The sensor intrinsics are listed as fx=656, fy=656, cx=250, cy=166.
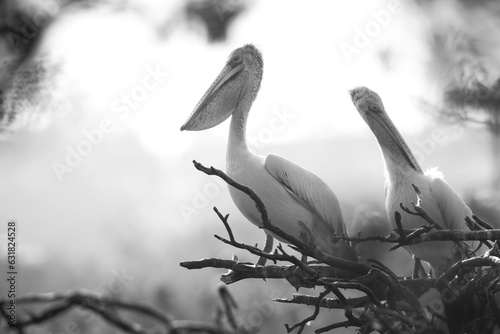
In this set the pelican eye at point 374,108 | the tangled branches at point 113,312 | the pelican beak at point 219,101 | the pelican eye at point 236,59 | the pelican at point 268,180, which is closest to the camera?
the tangled branches at point 113,312

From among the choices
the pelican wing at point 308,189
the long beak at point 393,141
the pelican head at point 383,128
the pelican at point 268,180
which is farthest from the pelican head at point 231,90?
the long beak at point 393,141

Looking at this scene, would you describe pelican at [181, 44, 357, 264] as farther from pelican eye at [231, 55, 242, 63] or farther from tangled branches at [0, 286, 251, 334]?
tangled branches at [0, 286, 251, 334]

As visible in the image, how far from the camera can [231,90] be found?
423cm

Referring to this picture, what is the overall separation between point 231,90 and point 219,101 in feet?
0.46

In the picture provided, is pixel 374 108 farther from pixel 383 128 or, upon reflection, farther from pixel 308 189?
pixel 308 189

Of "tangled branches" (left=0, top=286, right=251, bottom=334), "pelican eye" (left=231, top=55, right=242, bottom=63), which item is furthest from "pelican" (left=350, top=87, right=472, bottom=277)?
"tangled branches" (left=0, top=286, right=251, bottom=334)

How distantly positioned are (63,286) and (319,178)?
19.9 feet

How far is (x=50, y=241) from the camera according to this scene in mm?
10852

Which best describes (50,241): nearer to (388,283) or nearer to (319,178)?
(319,178)

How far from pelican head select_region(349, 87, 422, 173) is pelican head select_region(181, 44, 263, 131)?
69 centimetres

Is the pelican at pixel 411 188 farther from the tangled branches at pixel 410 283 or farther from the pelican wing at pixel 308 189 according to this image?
the tangled branches at pixel 410 283

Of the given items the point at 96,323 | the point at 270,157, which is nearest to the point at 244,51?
the point at 270,157

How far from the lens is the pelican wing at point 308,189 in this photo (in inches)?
151

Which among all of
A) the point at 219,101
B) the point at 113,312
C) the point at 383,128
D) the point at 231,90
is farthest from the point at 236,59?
the point at 113,312
